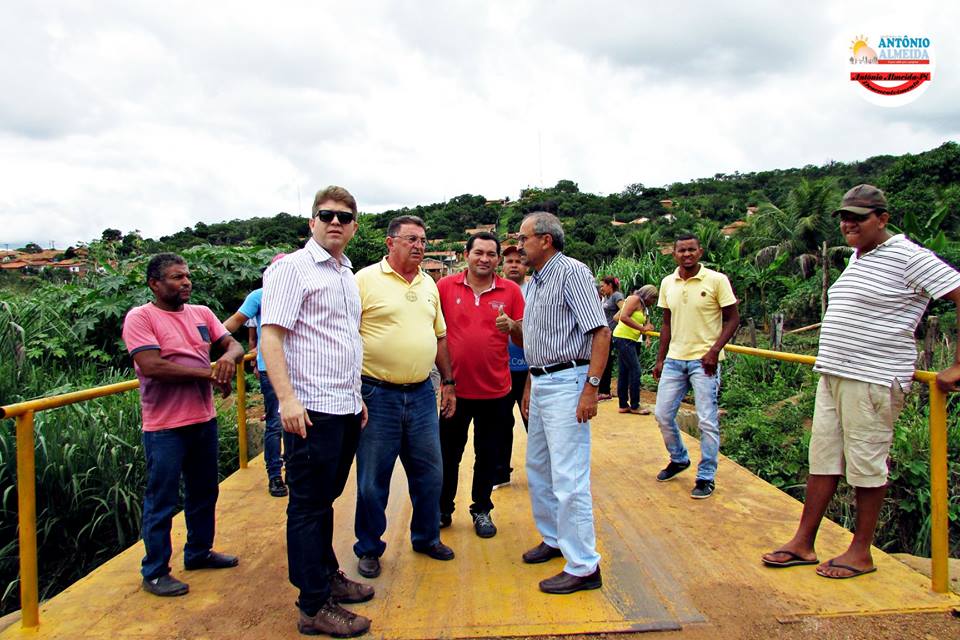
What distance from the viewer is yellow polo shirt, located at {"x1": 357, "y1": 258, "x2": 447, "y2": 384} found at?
128 inches

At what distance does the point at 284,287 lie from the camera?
2.59m

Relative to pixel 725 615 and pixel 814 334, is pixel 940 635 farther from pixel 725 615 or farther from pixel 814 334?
pixel 814 334

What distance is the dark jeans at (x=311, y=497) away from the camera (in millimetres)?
2570

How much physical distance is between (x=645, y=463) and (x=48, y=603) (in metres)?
4.13

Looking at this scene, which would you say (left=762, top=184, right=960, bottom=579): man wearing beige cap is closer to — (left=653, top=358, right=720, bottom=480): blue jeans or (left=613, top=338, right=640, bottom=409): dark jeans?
(left=653, top=358, right=720, bottom=480): blue jeans

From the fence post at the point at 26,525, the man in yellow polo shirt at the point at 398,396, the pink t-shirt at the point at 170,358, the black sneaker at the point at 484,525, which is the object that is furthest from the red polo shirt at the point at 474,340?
the fence post at the point at 26,525

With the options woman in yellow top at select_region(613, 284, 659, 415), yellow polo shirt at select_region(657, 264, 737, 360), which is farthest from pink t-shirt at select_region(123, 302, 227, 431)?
woman in yellow top at select_region(613, 284, 659, 415)

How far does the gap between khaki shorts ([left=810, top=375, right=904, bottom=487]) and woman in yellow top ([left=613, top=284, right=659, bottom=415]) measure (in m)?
3.97

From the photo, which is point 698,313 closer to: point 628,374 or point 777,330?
point 628,374

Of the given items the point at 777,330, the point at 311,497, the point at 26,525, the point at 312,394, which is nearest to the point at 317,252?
the point at 312,394

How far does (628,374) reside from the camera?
7387mm

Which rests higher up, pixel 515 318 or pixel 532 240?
pixel 532 240

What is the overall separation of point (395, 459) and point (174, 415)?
3.76ft

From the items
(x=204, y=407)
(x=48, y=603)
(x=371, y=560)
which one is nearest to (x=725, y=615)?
(x=371, y=560)
